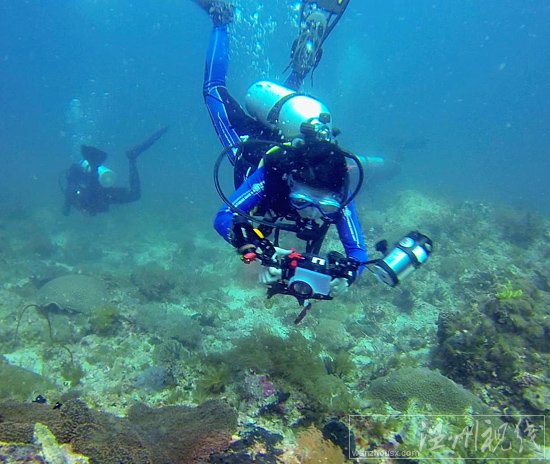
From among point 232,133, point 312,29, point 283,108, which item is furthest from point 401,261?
point 312,29

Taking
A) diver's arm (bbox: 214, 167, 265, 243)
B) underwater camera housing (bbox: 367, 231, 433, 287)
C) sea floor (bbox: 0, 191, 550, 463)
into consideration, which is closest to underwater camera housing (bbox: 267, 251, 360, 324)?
underwater camera housing (bbox: 367, 231, 433, 287)

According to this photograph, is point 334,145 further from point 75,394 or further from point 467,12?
point 467,12

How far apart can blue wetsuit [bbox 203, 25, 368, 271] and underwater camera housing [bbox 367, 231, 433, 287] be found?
3.20 feet

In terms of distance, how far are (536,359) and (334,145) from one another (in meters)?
4.57

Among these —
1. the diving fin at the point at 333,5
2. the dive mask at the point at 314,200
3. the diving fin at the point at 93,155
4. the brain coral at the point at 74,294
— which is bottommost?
the brain coral at the point at 74,294

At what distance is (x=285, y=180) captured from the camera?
14.1 ft

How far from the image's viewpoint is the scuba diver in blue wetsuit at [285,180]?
3.69m

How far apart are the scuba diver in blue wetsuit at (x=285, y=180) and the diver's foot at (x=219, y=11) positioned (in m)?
2.55

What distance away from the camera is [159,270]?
10.9m

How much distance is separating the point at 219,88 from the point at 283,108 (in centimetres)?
287

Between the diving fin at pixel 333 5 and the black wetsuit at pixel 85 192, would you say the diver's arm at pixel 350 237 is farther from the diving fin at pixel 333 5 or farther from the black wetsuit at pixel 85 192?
the black wetsuit at pixel 85 192

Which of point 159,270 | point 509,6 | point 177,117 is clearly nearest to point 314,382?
point 159,270

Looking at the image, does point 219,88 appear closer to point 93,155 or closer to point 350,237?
point 350,237

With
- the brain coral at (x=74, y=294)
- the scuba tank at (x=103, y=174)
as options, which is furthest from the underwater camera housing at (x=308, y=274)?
the scuba tank at (x=103, y=174)
